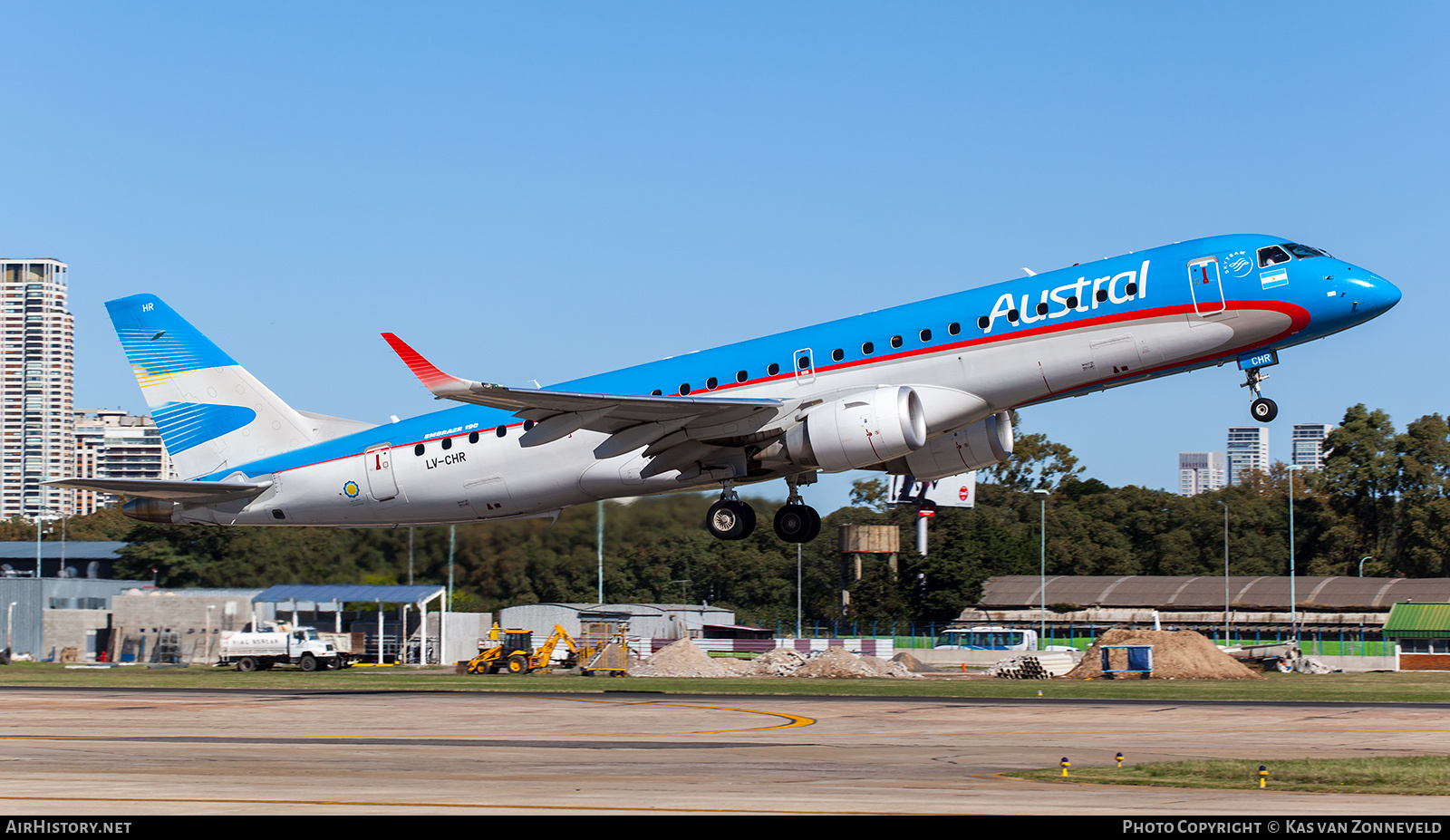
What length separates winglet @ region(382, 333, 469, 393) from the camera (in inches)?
1193

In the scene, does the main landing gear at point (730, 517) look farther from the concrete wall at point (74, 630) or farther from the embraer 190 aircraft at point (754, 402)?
the concrete wall at point (74, 630)

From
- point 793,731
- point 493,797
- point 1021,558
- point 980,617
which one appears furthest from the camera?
point 1021,558

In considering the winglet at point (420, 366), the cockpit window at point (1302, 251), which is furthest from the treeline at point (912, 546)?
the cockpit window at point (1302, 251)

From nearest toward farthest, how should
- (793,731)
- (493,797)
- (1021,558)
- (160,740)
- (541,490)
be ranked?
(493,797) < (160,740) < (793,731) < (541,490) < (1021,558)

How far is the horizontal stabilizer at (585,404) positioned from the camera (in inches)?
1196

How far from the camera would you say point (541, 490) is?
36156 millimetres

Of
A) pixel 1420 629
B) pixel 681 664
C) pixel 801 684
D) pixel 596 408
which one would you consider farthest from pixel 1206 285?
pixel 1420 629

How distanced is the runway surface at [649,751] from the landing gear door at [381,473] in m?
5.48

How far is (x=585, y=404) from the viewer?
31859 millimetres

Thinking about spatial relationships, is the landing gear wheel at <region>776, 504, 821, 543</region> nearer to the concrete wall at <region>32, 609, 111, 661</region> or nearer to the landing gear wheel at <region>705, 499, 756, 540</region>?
the landing gear wheel at <region>705, 499, 756, 540</region>

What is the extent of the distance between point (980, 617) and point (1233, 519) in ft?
99.7
